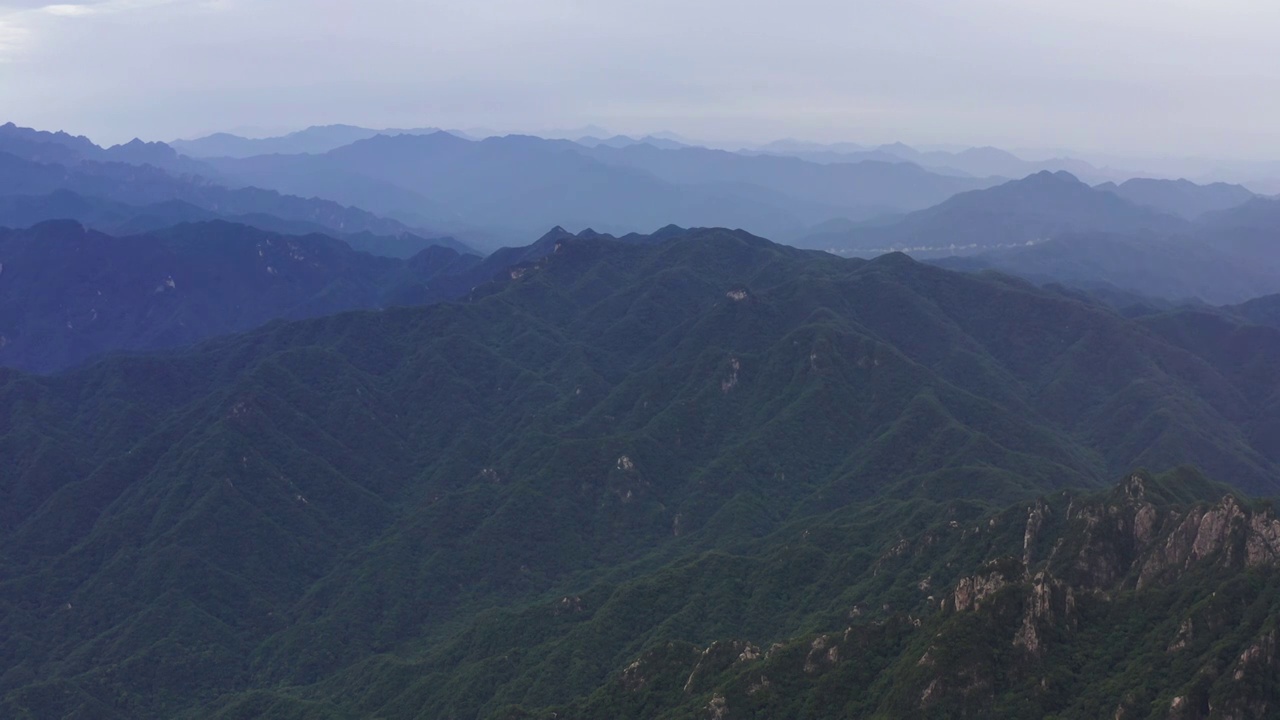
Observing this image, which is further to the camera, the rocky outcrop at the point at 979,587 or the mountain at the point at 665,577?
the rocky outcrop at the point at 979,587

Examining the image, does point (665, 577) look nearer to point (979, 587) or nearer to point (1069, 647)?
point (979, 587)

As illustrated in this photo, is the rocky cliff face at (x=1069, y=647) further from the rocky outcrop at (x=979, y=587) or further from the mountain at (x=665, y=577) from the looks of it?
the mountain at (x=665, y=577)

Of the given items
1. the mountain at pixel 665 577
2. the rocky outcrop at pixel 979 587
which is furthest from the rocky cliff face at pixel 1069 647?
the mountain at pixel 665 577

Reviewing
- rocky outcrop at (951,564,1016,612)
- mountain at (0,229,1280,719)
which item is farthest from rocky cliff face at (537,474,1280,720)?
mountain at (0,229,1280,719)

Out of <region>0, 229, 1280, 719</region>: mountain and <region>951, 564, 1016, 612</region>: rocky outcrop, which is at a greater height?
<region>951, 564, 1016, 612</region>: rocky outcrop

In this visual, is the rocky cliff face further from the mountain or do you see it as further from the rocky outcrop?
the mountain

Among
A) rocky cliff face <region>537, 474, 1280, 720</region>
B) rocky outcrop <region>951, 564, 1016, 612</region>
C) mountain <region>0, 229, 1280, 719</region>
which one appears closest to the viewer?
rocky cliff face <region>537, 474, 1280, 720</region>

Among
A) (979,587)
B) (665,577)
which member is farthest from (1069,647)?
(665,577)

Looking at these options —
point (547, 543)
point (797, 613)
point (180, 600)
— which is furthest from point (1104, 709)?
point (180, 600)

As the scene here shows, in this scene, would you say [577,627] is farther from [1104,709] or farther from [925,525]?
[1104,709]

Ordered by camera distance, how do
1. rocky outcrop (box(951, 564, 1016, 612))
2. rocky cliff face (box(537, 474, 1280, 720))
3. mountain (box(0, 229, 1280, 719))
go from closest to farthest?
rocky cliff face (box(537, 474, 1280, 720)) → mountain (box(0, 229, 1280, 719)) → rocky outcrop (box(951, 564, 1016, 612))

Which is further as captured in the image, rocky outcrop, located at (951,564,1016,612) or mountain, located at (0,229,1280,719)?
rocky outcrop, located at (951,564,1016,612)
